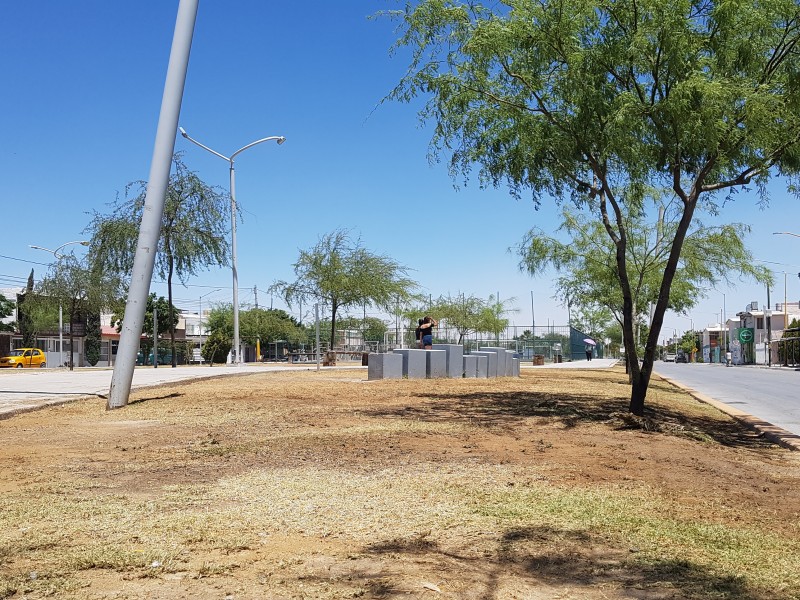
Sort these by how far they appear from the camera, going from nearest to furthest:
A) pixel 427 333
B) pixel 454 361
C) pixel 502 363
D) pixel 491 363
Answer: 1. pixel 454 361
2. pixel 427 333
3. pixel 491 363
4. pixel 502 363

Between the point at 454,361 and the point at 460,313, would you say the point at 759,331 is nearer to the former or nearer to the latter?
the point at 460,313

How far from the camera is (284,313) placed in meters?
88.5

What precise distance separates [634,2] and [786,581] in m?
8.39

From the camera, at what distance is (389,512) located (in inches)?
195

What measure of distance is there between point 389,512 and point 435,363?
1654 cm

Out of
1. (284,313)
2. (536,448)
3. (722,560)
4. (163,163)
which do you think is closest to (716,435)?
(536,448)

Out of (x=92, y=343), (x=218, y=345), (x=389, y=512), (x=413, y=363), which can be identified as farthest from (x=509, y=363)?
(x=92, y=343)

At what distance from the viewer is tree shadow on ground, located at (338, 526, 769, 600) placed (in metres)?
3.56

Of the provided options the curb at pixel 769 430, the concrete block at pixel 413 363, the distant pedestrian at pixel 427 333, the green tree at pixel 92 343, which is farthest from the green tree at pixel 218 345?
the curb at pixel 769 430

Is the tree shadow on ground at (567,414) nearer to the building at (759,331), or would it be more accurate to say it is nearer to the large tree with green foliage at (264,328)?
the large tree with green foliage at (264,328)

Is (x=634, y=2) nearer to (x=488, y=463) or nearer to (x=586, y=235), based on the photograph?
(x=488, y=463)

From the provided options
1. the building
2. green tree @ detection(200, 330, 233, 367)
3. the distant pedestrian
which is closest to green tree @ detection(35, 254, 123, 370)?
green tree @ detection(200, 330, 233, 367)

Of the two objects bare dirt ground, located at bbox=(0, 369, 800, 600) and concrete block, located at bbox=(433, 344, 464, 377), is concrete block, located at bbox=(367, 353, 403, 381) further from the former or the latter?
bare dirt ground, located at bbox=(0, 369, 800, 600)

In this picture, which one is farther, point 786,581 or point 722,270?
point 722,270
